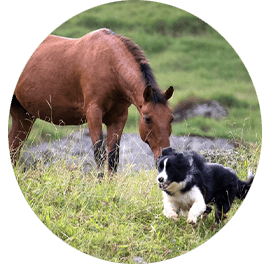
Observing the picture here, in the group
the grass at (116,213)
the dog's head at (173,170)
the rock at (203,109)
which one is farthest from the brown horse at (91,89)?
the dog's head at (173,170)

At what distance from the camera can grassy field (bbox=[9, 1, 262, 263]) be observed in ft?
18.4

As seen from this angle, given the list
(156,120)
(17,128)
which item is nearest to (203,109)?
(156,120)

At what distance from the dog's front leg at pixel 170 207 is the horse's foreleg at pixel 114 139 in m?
1.42

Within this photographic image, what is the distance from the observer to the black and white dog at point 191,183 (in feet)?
16.9

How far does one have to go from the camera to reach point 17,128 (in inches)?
273

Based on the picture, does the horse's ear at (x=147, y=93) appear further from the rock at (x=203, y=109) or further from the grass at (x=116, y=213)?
the grass at (x=116, y=213)

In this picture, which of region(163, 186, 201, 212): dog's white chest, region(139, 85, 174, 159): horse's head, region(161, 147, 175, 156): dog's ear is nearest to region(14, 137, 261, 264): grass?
region(163, 186, 201, 212): dog's white chest

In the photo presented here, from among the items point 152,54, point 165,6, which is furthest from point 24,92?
point 165,6

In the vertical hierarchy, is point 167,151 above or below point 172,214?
above

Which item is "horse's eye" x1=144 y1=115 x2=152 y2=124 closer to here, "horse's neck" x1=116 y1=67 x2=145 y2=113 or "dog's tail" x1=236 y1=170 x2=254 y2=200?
"horse's neck" x1=116 y1=67 x2=145 y2=113

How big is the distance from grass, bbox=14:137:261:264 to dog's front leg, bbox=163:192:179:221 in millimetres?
175

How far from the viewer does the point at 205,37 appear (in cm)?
641

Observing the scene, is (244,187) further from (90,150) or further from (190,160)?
(90,150)

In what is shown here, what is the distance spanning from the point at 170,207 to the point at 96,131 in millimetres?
1974
